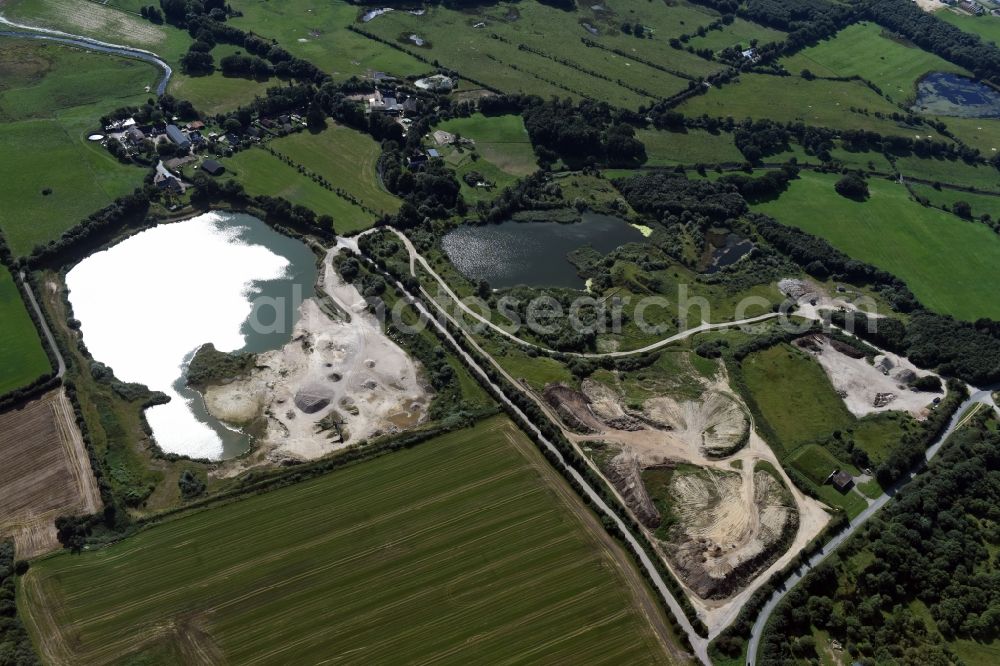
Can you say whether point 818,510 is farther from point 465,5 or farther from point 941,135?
point 465,5

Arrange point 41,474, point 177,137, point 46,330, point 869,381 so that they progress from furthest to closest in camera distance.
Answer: point 177,137
point 869,381
point 46,330
point 41,474

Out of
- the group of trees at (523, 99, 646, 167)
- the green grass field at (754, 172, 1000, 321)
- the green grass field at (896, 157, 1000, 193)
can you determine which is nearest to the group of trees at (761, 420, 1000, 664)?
the green grass field at (754, 172, 1000, 321)

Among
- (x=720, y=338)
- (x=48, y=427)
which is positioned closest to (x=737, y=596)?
(x=720, y=338)

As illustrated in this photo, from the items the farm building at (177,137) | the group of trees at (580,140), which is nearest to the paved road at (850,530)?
the group of trees at (580,140)

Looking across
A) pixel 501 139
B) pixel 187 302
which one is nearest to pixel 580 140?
pixel 501 139

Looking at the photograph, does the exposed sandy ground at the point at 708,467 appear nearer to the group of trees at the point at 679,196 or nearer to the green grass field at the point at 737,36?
the group of trees at the point at 679,196

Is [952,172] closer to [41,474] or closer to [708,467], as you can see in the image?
[708,467]
